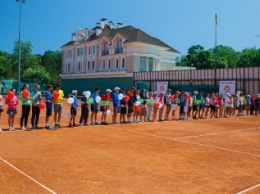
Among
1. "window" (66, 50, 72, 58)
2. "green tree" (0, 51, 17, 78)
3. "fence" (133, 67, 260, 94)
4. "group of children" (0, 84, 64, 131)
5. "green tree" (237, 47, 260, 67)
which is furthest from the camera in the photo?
"green tree" (0, 51, 17, 78)

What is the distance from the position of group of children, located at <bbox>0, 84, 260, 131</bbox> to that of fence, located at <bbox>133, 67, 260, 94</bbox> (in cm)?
947

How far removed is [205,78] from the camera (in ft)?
133

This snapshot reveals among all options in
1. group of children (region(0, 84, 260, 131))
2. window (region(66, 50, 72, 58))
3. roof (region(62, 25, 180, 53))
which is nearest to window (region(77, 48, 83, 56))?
roof (region(62, 25, 180, 53))

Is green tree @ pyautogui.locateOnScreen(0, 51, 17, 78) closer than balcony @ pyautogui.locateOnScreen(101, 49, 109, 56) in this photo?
No

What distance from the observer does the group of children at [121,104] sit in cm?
1365

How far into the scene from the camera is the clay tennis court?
20.8 feet

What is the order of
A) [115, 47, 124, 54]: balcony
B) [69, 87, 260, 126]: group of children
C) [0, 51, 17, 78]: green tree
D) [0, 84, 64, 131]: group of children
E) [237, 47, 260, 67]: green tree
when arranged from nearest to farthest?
[0, 84, 64, 131]: group of children
[69, 87, 260, 126]: group of children
[115, 47, 124, 54]: balcony
[237, 47, 260, 67]: green tree
[0, 51, 17, 78]: green tree

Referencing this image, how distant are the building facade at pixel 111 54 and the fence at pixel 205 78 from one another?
4.34m

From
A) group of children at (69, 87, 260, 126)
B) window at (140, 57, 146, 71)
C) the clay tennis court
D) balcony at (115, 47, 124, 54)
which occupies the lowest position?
the clay tennis court

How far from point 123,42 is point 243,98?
2960 centimetres

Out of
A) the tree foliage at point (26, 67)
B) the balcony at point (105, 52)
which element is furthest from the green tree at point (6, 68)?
the balcony at point (105, 52)

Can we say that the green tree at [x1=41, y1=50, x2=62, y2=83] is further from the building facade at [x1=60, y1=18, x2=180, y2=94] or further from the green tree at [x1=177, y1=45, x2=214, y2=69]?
the green tree at [x1=177, y1=45, x2=214, y2=69]

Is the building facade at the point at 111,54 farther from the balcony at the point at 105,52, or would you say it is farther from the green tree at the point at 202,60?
the green tree at the point at 202,60

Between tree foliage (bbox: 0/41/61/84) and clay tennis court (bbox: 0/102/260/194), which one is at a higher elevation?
tree foliage (bbox: 0/41/61/84)
